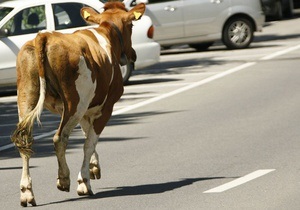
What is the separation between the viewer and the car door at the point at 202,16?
27078 millimetres

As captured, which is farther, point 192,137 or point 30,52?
point 192,137

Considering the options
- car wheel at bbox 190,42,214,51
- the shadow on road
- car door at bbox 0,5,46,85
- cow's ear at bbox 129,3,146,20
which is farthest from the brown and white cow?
car wheel at bbox 190,42,214,51

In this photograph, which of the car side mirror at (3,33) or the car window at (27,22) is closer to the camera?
the car side mirror at (3,33)

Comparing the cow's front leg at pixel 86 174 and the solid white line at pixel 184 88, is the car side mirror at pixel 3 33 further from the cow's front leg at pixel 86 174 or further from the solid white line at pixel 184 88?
the cow's front leg at pixel 86 174

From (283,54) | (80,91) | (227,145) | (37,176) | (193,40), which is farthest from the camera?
(193,40)

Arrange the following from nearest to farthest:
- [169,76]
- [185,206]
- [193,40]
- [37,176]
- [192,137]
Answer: [185,206], [37,176], [192,137], [169,76], [193,40]

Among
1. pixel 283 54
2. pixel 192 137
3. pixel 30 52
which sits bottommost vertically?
pixel 283 54

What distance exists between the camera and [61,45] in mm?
9812

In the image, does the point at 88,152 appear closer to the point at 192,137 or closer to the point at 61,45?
the point at 61,45

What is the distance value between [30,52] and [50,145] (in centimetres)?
472

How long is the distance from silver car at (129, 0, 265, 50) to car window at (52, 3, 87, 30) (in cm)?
608

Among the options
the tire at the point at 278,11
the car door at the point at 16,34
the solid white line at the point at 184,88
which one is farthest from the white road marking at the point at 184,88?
the tire at the point at 278,11

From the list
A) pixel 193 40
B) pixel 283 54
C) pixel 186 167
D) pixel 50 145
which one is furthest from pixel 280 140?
pixel 193 40

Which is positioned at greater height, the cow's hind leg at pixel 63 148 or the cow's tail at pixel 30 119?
the cow's tail at pixel 30 119
